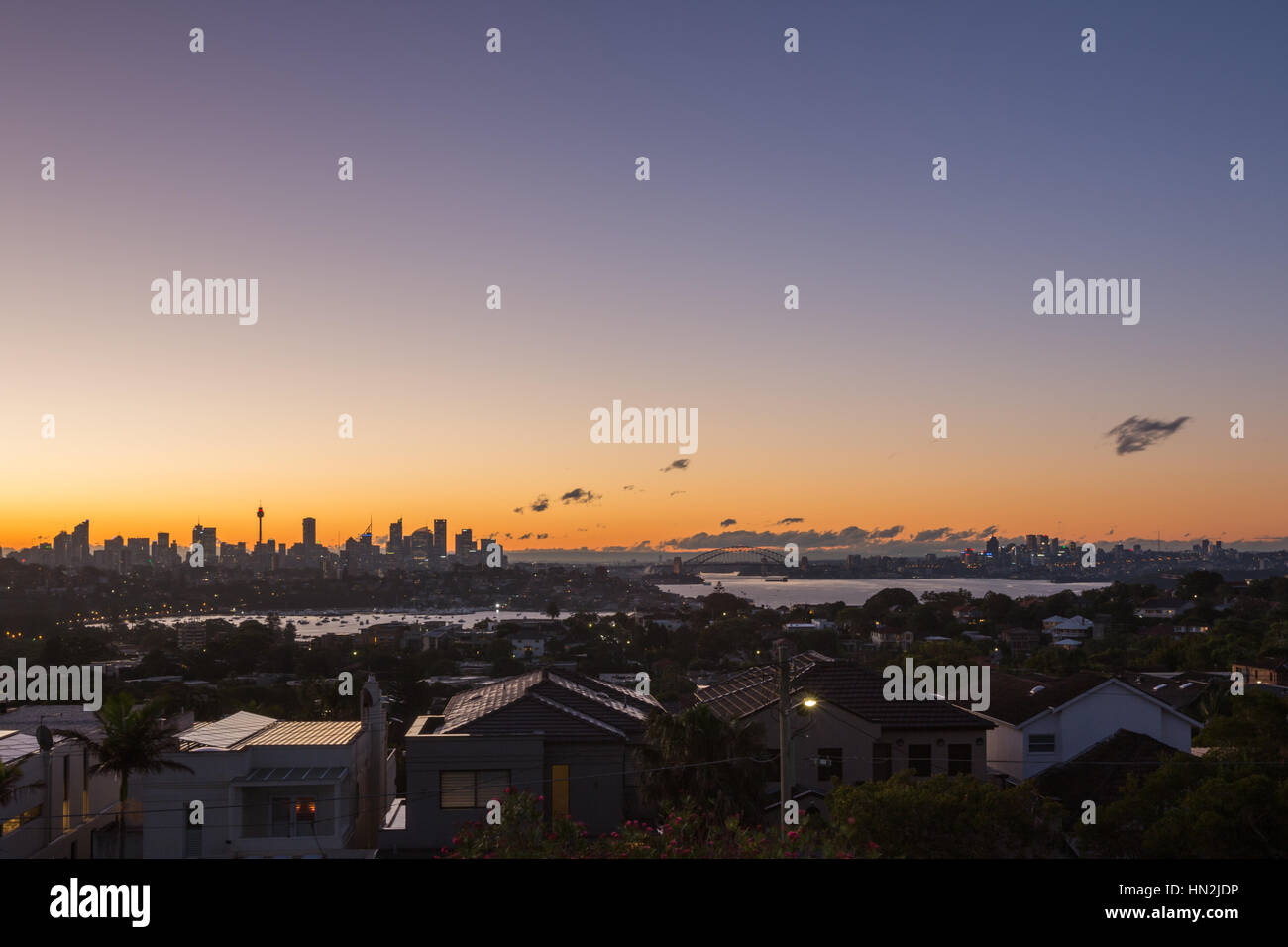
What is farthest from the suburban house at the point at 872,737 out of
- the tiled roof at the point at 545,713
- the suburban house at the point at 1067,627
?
the suburban house at the point at 1067,627

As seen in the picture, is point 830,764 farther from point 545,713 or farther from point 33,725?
point 33,725

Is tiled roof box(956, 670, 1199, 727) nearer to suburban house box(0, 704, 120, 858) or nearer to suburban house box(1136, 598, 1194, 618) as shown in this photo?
suburban house box(0, 704, 120, 858)

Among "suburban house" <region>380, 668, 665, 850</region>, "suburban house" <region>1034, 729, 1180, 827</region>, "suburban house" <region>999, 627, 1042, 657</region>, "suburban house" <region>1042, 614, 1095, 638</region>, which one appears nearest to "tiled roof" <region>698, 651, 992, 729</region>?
"suburban house" <region>1034, 729, 1180, 827</region>

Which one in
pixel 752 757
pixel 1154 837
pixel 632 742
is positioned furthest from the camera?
pixel 632 742
